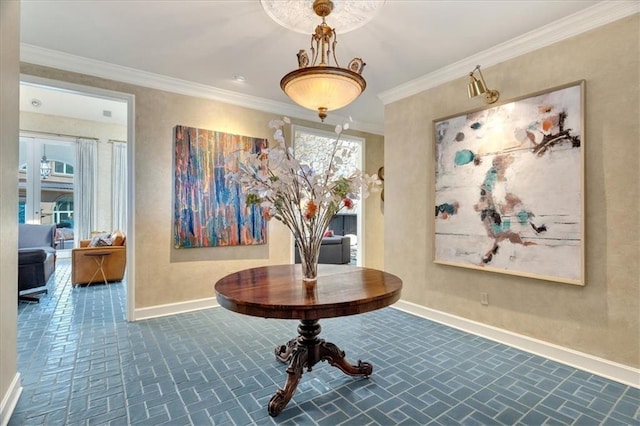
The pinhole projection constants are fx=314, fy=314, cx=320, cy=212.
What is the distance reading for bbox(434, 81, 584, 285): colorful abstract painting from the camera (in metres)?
2.50

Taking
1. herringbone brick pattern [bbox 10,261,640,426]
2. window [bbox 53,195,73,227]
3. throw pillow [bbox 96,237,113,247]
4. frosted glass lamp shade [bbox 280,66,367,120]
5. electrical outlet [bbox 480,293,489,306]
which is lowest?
herringbone brick pattern [bbox 10,261,640,426]

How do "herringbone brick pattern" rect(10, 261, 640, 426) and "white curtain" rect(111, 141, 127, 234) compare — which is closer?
"herringbone brick pattern" rect(10, 261, 640, 426)

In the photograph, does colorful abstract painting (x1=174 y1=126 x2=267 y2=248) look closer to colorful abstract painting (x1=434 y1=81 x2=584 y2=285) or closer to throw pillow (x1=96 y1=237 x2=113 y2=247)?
colorful abstract painting (x1=434 y1=81 x2=584 y2=285)

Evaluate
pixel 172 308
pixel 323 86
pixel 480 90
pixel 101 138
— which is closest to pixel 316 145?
pixel 480 90

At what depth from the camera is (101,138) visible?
7312 mm

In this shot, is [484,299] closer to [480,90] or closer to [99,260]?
[480,90]

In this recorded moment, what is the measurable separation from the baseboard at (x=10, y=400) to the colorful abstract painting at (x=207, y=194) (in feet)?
6.32

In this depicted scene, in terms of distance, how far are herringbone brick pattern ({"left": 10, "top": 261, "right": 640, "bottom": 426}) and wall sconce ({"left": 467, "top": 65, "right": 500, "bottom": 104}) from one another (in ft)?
7.53

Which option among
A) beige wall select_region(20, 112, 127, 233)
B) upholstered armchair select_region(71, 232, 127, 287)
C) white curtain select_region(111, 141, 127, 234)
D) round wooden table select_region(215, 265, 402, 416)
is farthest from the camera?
white curtain select_region(111, 141, 127, 234)

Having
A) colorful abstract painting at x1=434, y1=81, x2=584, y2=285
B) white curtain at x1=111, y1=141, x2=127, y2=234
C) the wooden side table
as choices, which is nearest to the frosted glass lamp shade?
colorful abstract painting at x1=434, y1=81, x2=584, y2=285

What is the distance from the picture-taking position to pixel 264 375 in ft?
7.66

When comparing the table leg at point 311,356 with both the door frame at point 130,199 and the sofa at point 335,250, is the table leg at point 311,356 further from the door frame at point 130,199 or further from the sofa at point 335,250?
the sofa at point 335,250

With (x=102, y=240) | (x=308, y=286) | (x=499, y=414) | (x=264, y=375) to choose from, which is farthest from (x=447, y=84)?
(x=102, y=240)

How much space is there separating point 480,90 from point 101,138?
7952 mm
